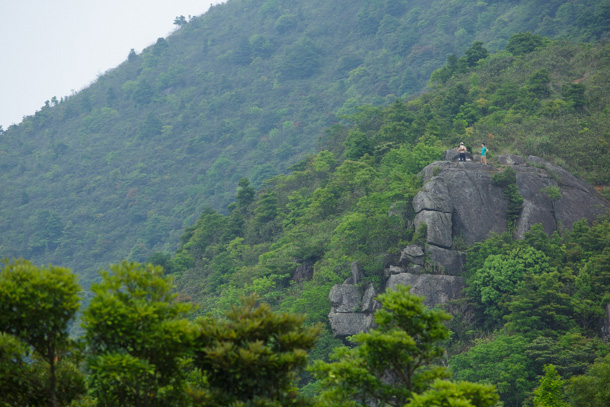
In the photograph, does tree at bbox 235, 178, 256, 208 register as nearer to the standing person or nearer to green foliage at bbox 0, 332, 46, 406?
the standing person

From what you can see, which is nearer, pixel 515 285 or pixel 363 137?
pixel 515 285

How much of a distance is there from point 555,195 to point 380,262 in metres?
9.54

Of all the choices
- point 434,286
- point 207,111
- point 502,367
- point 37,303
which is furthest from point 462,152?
point 207,111

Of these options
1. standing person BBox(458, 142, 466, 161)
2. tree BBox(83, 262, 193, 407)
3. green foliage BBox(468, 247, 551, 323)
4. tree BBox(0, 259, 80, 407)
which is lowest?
green foliage BBox(468, 247, 551, 323)

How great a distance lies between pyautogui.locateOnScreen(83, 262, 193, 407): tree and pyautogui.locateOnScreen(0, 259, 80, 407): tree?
0.58 m

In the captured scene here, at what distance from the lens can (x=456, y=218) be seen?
111 ft

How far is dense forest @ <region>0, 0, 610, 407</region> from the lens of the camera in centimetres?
1452

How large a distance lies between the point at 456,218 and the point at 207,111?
71.4 m

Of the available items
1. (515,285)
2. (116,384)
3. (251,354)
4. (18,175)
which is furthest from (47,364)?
(18,175)

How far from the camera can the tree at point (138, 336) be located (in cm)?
1365

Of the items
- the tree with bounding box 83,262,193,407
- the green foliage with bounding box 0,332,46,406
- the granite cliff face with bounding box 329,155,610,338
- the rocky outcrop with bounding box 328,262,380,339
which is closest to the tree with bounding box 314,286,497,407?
the tree with bounding box 83,262,193,407

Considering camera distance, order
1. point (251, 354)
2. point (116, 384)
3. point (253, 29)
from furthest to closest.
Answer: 1. point (253, 29)
2. point (116, 384)
3. point (251, 354)

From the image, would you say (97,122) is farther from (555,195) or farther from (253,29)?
(555,195)

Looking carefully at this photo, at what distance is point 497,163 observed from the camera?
120ft
